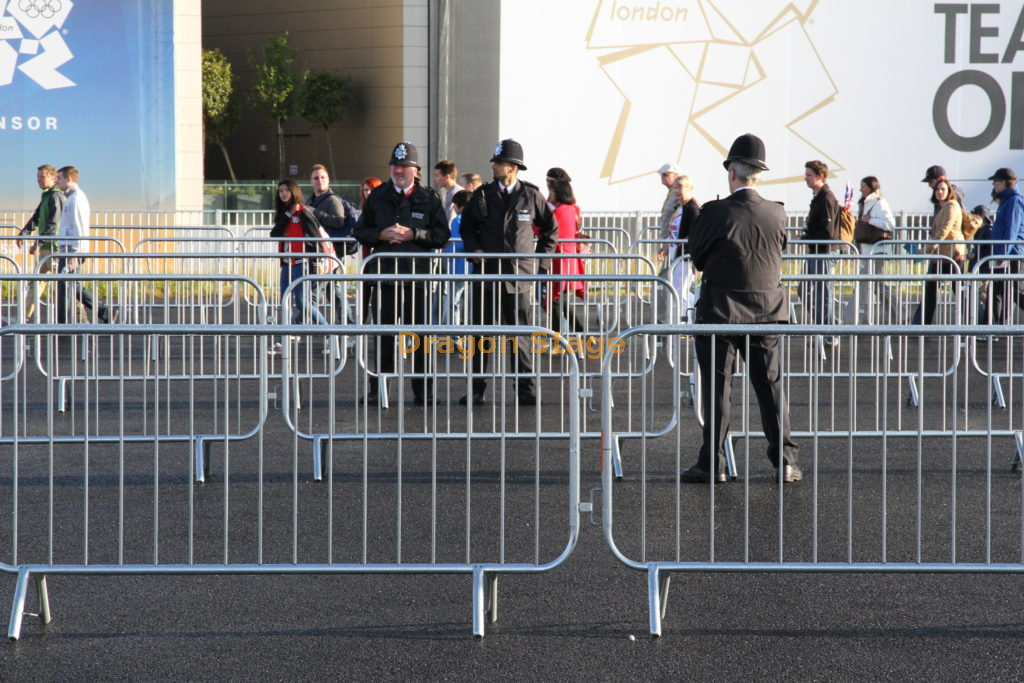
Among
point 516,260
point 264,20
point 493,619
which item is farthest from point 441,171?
point 264,20

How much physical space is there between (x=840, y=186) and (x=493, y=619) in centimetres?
2145

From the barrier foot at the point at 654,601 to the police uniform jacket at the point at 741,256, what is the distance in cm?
261

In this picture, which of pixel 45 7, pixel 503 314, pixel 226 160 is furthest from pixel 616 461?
pixel 226 160

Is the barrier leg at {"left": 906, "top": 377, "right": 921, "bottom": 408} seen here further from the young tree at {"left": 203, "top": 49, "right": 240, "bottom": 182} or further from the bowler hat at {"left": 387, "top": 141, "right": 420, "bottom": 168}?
the young tree at {"left": 203, "top": 49, "right": 240, "bottom": 182}

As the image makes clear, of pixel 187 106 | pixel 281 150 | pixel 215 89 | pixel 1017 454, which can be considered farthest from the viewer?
pixel 281 150

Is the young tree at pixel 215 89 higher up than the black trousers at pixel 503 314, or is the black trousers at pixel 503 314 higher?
the young tree at pixel 215 89

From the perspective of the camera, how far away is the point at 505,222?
10.9m

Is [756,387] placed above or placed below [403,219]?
below

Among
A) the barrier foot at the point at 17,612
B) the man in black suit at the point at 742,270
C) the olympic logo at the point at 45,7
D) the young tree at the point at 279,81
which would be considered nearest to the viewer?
the barrier foot at the point at 17,612

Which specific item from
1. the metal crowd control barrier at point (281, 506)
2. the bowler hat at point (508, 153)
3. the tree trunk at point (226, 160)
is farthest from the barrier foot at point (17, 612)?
the tree trunk at point (226, 160)

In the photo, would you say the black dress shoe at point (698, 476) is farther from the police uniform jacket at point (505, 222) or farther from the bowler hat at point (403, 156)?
the bowler hat at point (403, 156)

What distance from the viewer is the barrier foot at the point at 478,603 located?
530 cm

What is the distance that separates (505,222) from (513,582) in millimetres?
5238

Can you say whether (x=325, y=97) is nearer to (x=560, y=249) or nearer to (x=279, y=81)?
(x=279, y=81)
